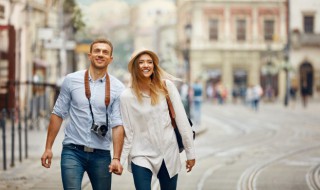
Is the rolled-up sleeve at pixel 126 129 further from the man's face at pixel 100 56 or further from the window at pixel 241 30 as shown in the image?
the window at pixel 241 30

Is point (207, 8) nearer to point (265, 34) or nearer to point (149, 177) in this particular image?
point (265, 34)

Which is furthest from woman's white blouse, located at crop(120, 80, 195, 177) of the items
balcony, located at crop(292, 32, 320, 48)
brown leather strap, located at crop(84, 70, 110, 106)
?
balcony, located at crop(292, 32, 320, 48)

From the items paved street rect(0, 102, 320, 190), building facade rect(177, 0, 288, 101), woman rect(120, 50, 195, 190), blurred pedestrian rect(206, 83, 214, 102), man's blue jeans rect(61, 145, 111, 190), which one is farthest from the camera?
building facade rect(177, 0, 288, 101)

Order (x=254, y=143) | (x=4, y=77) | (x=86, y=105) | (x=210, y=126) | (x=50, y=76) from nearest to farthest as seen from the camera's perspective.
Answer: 1. (x=86, y=105)
2. (x=254, y=143)
3. (x=4, y=77)
4. (x=210, y=126)
5. (x=50, y=76)

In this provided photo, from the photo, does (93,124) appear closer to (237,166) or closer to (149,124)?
(149,124)

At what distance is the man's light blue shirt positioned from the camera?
21.5 ft

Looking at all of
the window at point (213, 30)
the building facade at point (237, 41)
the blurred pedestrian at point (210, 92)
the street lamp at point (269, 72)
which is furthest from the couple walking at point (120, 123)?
the window at point (213, 30)

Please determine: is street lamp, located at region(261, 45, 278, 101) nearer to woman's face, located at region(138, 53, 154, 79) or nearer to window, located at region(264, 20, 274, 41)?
window, located at region(264, 20, 274, 41)

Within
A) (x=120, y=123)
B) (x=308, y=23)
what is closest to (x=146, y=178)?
(x=120, y=123)

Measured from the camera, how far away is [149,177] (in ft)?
21.6

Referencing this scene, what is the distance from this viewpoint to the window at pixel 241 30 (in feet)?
235

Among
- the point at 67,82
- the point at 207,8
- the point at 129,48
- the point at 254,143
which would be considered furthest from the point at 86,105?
the point at 129,48

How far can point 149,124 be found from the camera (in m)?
6.59

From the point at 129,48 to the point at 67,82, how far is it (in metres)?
125
